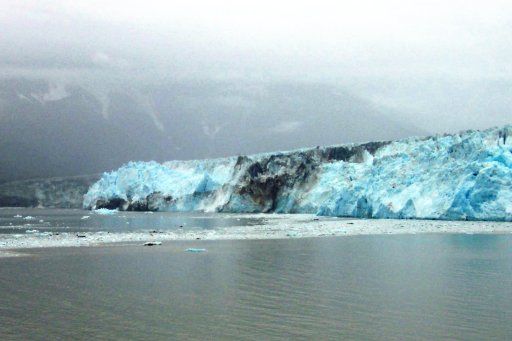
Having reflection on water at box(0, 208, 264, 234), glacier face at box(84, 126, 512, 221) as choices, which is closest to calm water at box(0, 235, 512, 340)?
reflection on water at box(0, 208, 264, 234)

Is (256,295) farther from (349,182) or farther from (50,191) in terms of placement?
(50,191)

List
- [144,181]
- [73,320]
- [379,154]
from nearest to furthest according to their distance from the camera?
[73,320] < [379,154] < [144,181]

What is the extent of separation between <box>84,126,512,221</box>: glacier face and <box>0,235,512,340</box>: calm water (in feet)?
54.4

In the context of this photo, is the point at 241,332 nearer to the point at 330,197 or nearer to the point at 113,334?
the point at 113,334

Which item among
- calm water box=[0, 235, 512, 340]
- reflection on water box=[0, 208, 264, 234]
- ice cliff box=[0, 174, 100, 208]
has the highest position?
ice cliff box=[0, 174, 100, 208]

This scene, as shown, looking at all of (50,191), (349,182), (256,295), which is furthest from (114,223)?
(50,191)

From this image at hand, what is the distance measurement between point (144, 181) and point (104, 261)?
4749 centimetres

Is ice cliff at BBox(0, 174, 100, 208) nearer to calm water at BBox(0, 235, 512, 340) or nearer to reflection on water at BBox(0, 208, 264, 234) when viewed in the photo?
reflection on water at BBox(0, 208, 264, 234)

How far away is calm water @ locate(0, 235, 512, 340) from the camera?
22.7 feet

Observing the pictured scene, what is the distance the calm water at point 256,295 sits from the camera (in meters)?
6.93

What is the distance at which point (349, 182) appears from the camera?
41.2 meters

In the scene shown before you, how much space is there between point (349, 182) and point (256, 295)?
107 feet

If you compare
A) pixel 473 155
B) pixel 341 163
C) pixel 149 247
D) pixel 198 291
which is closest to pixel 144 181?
pixel 341 163

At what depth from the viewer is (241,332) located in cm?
685
